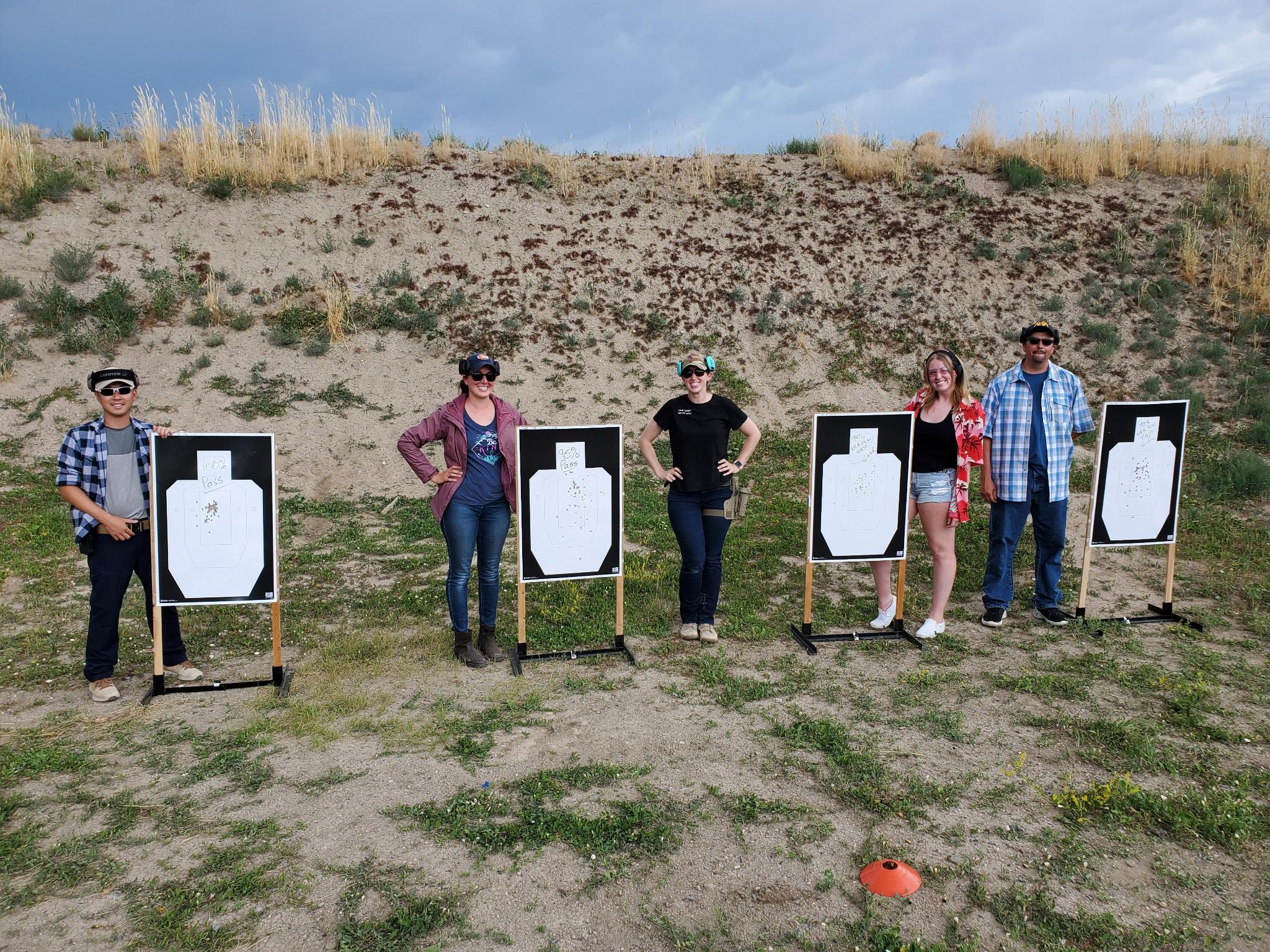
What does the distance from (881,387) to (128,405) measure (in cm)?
1215

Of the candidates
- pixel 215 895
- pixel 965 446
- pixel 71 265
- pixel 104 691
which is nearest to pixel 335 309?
pixel 71 265

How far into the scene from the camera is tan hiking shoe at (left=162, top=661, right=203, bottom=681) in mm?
5250

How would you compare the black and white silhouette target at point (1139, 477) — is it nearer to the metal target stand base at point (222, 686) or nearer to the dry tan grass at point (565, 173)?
the metal target stand base at point (222, 686)

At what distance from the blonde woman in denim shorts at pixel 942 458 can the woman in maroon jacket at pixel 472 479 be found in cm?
307

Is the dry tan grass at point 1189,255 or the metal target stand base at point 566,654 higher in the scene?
the dry tan grass at point 1189,255

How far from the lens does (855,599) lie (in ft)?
22.8

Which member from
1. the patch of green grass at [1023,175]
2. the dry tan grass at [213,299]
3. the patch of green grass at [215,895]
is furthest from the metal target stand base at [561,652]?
the patch of green grass at [1023,175]

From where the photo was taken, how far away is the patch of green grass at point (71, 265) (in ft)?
43.9

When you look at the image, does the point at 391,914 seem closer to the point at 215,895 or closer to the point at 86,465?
the point at 215,895

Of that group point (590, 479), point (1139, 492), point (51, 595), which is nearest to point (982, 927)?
point (590, 479)

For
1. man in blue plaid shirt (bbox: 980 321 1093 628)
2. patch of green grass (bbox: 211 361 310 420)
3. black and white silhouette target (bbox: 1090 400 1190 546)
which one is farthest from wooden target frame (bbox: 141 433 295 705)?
patch of green grass (bbox: 211 361 310 420)

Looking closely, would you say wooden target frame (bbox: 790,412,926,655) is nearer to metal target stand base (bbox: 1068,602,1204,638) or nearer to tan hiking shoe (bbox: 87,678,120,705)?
metal target stand base (bbox: 1068,602,1204,638)

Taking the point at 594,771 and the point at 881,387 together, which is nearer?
the point at 594,771

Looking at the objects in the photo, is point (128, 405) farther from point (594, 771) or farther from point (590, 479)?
point (594, 771)
